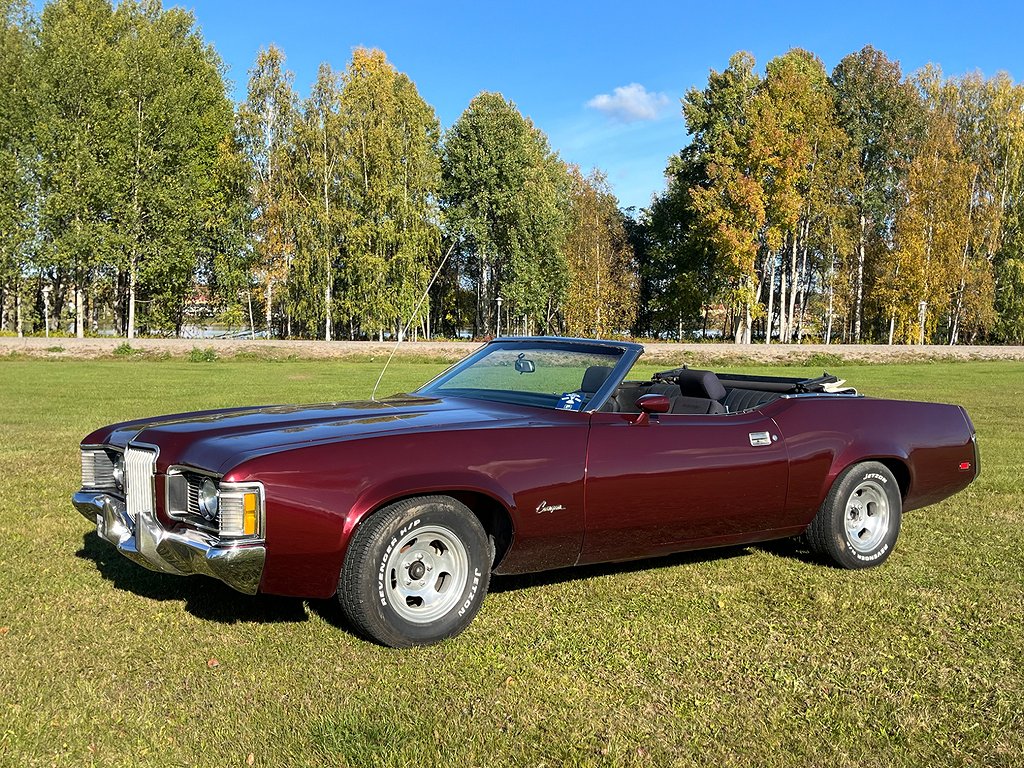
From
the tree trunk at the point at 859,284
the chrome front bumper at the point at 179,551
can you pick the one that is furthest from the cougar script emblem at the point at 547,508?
the tree trunk at the point at 859,284

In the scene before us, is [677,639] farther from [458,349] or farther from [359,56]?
[359,56]

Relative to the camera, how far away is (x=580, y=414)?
454cm

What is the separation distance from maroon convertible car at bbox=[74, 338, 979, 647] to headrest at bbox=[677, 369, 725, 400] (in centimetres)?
1

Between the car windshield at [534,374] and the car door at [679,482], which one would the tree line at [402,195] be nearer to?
the car windshield at [534,374]

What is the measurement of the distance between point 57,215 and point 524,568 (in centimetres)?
4061

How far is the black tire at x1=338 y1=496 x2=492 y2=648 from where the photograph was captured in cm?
377

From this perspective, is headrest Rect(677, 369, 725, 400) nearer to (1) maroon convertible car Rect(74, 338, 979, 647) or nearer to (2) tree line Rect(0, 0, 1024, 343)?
(1) maroon convertible car Rect(74, 338, 979, 647)

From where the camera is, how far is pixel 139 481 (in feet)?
13.3

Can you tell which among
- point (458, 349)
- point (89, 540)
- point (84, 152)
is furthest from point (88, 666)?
point (84, 152)

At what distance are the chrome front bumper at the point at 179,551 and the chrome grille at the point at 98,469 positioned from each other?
0.42 meters

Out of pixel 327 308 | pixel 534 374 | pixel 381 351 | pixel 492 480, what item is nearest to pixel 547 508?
pixel 492 480

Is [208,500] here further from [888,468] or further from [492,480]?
[888,468]

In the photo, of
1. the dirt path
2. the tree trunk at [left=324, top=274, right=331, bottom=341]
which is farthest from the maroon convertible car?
the tree trunk at [left=324, top=274, right=331, bottom=341]

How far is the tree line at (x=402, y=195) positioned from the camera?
3909 cm
